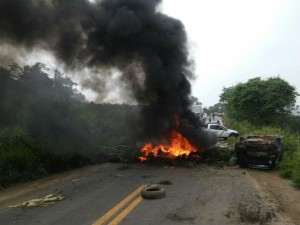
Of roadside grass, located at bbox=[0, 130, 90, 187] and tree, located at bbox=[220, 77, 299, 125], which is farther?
tree, located at bbox=[220, 77, 299, 125]

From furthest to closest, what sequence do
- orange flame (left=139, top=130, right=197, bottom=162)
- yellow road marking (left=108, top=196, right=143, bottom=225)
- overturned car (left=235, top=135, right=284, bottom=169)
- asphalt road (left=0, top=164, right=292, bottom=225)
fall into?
1. orange flame (left=139, top=130, right=197, bottom=162)
2. overturned car (left=235, top=135, right=284, bottom=169)
3. asphalt road (left=0, top=164, right=292, bottom=225)
4. yellow road marking (left=108, top=196, right=143, bottom=225)

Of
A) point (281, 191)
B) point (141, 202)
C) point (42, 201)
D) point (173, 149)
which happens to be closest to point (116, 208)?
point (141, 202)

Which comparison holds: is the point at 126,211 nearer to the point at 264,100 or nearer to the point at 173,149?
the point at 173,149

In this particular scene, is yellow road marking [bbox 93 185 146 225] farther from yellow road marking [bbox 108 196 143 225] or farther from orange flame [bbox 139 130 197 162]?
orange flame [bbox 139 130 197 162]

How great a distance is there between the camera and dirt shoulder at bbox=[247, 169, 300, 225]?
282 inches

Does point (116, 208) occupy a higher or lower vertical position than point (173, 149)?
lower

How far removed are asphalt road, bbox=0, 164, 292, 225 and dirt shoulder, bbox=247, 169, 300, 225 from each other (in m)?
0.26

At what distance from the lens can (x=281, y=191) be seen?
30.8 feet

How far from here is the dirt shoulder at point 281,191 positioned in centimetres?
717

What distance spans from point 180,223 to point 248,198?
2.66 metres

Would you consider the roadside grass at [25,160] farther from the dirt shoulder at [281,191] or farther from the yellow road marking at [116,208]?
the dirt shoulder at [281,191]

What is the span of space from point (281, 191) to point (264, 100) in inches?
1063

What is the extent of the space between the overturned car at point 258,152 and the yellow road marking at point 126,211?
21.6 ft

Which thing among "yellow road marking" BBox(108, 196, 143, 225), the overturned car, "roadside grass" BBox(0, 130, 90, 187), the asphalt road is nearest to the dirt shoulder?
the asphalt road
